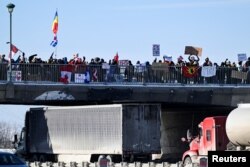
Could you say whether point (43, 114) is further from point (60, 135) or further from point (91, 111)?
point (91, 111)

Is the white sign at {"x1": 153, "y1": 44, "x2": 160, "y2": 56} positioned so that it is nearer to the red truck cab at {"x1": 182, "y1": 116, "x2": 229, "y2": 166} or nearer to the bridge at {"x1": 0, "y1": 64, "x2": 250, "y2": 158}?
the bridge at {"x1": 0, "y1": 64, "x2": 250, "y2": 158}

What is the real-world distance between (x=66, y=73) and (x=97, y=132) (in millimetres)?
4858

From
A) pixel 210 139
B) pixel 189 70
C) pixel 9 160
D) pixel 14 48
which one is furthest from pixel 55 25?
pixel 9 160

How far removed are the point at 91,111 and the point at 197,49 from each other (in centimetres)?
922

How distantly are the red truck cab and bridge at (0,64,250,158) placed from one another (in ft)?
26.7

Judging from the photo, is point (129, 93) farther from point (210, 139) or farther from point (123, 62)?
point (210, 139)

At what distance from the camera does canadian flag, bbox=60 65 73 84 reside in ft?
148

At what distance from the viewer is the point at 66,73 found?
4538 cm

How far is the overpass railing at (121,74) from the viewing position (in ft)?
148

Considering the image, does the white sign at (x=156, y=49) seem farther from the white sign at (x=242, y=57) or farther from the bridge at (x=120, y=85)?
the white sign at (x=242, y=57)

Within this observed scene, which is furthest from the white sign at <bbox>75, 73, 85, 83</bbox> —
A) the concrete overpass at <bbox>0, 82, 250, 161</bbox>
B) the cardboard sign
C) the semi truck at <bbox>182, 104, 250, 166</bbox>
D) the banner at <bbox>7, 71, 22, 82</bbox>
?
the semi truck at <bbox>182, 104, 250, 166</bbox>

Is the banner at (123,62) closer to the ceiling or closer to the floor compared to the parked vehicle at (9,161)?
closer to the ceiling

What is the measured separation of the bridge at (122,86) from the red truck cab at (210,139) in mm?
8152

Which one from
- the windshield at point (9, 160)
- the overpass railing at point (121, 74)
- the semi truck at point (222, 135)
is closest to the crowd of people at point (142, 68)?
the overpass railing at point (121, 74)
